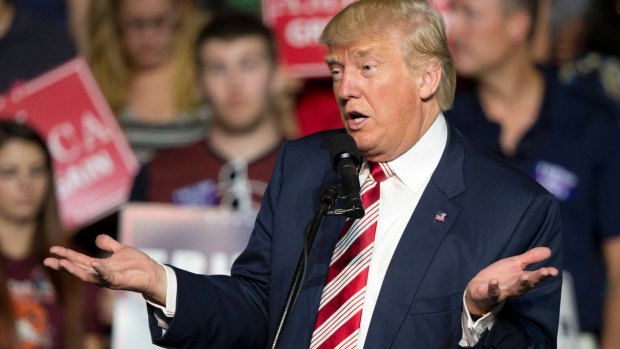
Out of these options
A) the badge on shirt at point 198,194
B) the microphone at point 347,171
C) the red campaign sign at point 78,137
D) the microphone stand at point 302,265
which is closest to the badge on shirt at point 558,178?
the badge on shirt at point 198,194

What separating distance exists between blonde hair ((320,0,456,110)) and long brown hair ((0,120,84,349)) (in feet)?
8.31

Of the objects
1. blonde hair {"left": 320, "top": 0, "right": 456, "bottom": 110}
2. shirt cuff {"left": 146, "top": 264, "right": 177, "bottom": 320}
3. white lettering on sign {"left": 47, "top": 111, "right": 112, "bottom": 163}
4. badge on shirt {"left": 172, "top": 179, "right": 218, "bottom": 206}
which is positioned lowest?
badge on shirt {"left": 172, "top": 179, "right": 218, "bottom": 206}

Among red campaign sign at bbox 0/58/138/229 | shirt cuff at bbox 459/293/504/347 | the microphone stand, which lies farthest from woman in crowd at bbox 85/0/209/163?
shirt cuff at bbox 459/293/504/347

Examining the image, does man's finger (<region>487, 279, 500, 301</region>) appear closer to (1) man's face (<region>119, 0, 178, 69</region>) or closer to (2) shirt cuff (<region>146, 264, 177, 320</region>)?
(2) shirt cuff (<region>146, 264, 177, 320</region>)

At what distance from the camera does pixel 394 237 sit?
110 inches

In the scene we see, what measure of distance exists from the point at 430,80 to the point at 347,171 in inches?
15.8

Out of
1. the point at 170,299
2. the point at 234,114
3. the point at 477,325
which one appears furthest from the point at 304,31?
the point at 477,325

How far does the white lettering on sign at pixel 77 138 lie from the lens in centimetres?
545

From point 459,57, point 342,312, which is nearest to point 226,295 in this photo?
point 342,312

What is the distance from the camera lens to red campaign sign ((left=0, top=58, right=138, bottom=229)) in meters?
5.45

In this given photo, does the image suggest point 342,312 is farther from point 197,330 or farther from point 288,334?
point 197,330

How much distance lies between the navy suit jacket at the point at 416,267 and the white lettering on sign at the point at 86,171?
8.47 ft

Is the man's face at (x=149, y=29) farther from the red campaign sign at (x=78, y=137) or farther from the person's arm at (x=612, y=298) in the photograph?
the person's arm at (x=612, y=298)

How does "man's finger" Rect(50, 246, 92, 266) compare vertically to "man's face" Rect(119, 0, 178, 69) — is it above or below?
above
